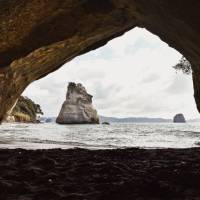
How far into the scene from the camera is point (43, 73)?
26.4 metres

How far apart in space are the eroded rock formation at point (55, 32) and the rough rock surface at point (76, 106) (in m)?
99.1

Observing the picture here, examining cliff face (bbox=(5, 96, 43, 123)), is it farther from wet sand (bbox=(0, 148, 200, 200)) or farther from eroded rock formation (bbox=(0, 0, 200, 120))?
wet sand (bbox=(0, 148, 200, 200))

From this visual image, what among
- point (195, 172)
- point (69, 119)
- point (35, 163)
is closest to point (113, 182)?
point (195, 172)

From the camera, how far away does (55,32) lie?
771 inches

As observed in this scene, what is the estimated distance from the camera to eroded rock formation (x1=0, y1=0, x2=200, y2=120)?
16.3 meters

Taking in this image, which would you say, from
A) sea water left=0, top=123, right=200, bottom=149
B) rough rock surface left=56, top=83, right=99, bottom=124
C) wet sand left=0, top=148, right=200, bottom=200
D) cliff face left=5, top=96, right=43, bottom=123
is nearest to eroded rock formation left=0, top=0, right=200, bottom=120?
sea water left=0, top=123, right=200, bottom=149

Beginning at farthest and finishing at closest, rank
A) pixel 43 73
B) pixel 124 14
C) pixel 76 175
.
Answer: pixel 43 73
pixel 124 14
pixel 76 175

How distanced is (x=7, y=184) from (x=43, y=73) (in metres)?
19.7

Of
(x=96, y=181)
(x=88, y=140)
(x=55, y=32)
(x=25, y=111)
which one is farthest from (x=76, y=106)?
(x=96, y=181)

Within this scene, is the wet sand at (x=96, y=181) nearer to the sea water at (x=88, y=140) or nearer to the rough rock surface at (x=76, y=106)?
the sea water at (x=88, y=140)

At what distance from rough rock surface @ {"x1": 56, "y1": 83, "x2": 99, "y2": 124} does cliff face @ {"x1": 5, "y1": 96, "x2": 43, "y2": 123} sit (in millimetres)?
12020

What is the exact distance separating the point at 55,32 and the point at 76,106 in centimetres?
10422

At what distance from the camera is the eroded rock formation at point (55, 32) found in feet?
53.5

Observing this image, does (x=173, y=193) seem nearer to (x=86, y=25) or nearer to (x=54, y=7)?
(x=54, y=7)
